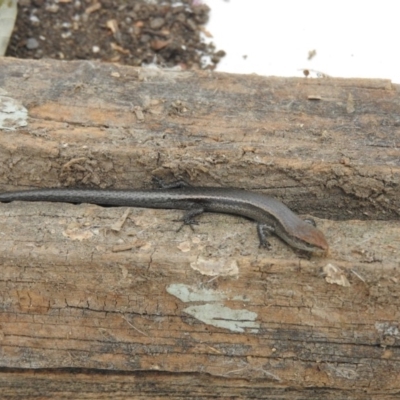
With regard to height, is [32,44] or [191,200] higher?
[32,44]

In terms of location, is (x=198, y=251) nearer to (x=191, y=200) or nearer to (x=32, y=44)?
(x=191, y=200)

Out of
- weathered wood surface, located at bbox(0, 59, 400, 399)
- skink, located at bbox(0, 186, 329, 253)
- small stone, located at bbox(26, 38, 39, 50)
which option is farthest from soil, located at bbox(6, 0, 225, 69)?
skink, located at bbox(0, 186, 329, 253)

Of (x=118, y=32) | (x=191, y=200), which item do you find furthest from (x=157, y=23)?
(x=191, y=200)

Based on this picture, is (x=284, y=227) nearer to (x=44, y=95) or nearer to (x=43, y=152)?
(x=43, y=152)

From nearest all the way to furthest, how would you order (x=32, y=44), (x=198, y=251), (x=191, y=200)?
(x=198, y=251) → (x=191, y=200) → (x=32, y=44)

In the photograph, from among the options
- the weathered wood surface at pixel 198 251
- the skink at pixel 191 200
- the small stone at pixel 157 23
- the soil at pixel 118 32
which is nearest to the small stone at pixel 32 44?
the soil at pixel 118 32

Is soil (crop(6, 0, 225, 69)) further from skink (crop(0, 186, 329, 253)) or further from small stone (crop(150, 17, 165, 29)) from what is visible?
skink (crop(0, 186, 329, 253))

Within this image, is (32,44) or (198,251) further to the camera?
(32,44)
